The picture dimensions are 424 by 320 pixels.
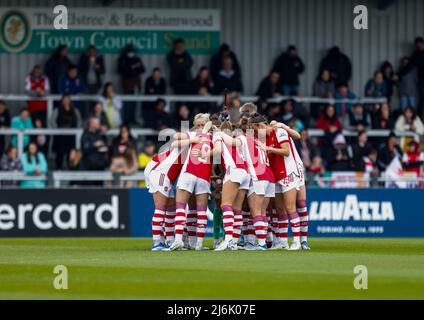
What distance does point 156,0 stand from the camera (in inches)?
1398

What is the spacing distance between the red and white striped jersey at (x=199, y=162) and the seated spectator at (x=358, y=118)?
1275 cm

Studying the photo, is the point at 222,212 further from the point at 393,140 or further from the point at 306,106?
the point at 306,106

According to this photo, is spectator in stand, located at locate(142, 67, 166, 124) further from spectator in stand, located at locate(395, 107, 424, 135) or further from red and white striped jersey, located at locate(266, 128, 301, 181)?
red and white striped jersey, located at locate(266, 128, 301, 181)

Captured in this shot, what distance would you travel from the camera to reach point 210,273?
16906 mm

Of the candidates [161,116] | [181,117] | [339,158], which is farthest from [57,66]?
[339,158]

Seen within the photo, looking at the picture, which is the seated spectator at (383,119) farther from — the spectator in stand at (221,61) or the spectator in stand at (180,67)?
the spectator in stand at (180,67)

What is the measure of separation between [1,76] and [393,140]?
10795 millimetres

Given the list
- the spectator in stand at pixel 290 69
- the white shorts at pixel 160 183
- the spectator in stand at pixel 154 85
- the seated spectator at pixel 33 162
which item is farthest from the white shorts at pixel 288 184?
the spectator in stand at pixel 290 69

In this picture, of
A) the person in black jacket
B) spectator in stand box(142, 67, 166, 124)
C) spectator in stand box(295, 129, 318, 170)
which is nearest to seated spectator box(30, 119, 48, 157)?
spectator in stand box(142, 67, 166, 124)

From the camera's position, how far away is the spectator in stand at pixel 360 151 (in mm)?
32094

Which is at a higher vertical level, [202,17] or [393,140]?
[202,17]

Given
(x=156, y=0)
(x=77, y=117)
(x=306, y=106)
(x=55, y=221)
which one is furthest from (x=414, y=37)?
(x=55, y=221)

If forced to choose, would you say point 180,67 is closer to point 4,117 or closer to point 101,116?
point 101,116

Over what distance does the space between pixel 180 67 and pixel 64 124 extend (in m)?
3.86
